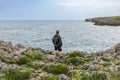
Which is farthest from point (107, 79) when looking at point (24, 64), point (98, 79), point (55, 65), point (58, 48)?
point (58, 48)

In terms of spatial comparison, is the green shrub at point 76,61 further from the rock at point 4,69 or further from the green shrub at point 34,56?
the rock at point 4,69

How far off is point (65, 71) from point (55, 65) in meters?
0.88

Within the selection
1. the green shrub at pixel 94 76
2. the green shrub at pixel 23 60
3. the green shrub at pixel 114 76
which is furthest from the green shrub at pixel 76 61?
the green shrub at pixel 94 76

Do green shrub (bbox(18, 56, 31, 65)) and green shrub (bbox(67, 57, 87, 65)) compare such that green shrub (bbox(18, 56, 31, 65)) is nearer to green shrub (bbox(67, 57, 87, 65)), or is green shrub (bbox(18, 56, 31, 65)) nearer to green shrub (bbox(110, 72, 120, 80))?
green shrub (bbox(67, 57, 87, 65))

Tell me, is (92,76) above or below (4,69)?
below

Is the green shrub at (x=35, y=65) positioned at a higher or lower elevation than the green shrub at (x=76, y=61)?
higher

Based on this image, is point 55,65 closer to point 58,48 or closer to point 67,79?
point 67,79

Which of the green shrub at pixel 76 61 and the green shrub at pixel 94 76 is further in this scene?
the green shrub at pixel 76 61

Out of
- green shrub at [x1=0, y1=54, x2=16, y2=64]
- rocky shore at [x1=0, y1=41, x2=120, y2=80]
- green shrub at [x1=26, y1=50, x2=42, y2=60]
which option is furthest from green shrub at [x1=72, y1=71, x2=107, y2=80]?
green shrub at [x1=26, y1=50, x2=42, y2=60]

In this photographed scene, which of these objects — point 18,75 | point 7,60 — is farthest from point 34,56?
point 18,75

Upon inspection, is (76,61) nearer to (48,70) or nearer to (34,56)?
(34,56)

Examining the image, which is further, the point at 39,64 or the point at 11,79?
the point at 39,64

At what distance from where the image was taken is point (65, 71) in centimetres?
1955

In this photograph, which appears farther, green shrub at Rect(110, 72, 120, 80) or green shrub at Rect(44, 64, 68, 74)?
green shrub at Rect(44, 64, 68, 74)
